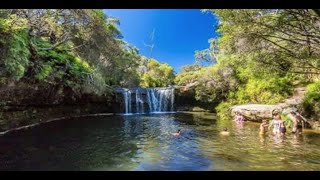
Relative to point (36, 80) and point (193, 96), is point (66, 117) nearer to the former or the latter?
point (36, 80)

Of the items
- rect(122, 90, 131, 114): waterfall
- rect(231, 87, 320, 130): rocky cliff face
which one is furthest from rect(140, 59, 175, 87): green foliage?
rect(231, 87, 320, 130): rocky cliff face

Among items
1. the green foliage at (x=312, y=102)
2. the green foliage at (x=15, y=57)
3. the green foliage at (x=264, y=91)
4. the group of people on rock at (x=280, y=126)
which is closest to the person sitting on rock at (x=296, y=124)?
the group of people on rock at (x=280, y=126)

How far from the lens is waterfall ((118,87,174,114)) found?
112 ft

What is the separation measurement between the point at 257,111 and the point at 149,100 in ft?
51.6

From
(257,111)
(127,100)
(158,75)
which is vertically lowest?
(257,111)

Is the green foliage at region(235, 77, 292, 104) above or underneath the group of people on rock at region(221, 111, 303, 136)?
above

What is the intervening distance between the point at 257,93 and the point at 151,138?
1413 centimetres

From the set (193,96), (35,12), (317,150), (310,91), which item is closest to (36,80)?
(35,12)

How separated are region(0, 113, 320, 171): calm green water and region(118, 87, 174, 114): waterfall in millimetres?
16709

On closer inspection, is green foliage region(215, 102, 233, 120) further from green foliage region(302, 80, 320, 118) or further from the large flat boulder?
green foliage region(302, 80, 320, 118)

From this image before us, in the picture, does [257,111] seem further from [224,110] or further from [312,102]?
[224,110]

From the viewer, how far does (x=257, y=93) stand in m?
26.9

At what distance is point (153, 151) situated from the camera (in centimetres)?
1223

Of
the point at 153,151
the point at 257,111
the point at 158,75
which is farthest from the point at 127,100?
the point at 158,75
